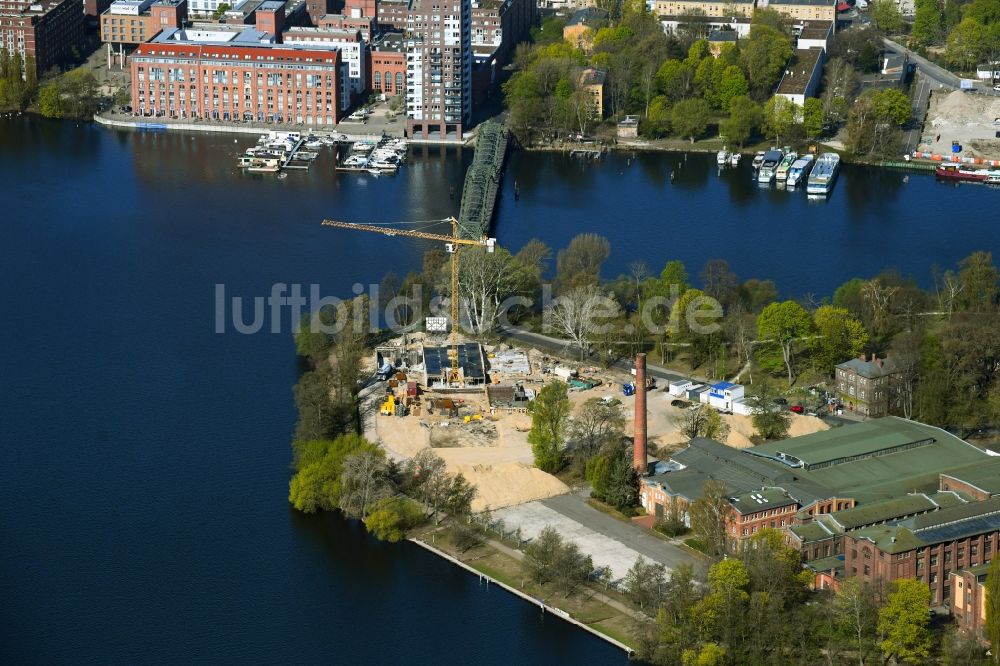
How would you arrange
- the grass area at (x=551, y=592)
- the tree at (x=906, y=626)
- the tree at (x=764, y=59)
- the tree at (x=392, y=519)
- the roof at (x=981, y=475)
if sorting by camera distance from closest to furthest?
1. the tree at (x=906, y=626)
2. the grass area at (x=551, y=592)
3. the roof at (x=981, y=475)
4. the tree at (x=392, y=519)
5. the tree at (x=764, y=59)

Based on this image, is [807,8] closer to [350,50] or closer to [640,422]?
[350,50]

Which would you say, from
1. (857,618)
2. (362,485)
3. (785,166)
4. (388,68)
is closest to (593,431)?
(362,485)

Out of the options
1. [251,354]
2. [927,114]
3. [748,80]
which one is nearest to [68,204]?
[251,354]

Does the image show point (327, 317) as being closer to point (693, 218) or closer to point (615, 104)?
point (693, 218)

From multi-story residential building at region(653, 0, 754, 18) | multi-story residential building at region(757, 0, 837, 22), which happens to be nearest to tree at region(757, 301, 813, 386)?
multi-story residential building at region(653, 0, 754, 18)

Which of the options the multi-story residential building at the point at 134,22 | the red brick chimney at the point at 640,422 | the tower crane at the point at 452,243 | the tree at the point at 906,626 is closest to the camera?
the tree at the point at 906,626

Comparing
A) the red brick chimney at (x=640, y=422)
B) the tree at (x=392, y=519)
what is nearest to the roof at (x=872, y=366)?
the red brick chimney at (x=640, y=422)

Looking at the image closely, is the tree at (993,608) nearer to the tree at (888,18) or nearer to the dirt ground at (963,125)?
the dirt ground at (963,125)

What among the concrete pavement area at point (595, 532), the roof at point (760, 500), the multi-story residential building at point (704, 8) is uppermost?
the multi-story residential building at point (704, 8)
